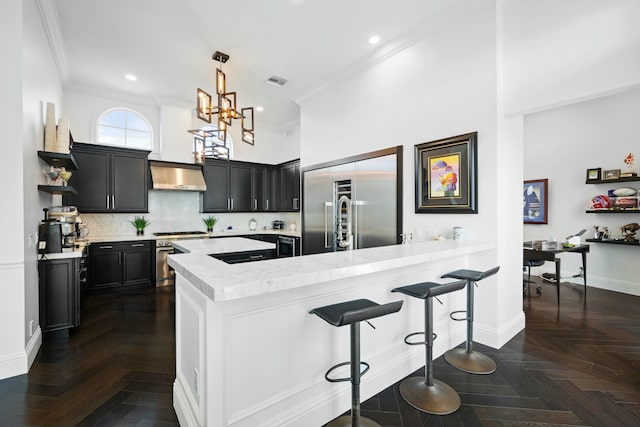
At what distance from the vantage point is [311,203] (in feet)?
17.2

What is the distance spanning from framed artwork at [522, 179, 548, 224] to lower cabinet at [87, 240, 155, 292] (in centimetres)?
721

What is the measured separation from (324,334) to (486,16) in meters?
3.35

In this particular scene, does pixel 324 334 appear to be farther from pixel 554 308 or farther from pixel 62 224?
pixel 554 308

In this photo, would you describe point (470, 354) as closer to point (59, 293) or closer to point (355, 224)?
point (355, 224)

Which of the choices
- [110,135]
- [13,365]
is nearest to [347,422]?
[13,365]

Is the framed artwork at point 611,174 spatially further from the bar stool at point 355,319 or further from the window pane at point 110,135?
the window pane at point 110,135

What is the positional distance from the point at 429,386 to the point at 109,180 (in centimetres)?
557

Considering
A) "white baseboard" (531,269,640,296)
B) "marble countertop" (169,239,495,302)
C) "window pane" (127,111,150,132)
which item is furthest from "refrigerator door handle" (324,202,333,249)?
"white baseboard" (531,269,640,296)

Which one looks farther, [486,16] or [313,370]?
[486,16]

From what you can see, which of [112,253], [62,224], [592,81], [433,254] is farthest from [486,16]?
[112,253]

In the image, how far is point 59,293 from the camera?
3.04 m

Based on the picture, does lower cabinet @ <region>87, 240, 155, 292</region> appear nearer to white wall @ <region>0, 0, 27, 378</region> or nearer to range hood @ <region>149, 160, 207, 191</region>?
range hood @ <region>149, 160, 207, 191</region>

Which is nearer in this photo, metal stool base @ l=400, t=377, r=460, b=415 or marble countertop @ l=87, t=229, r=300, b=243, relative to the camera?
metal stool base @ l=400, t=377, r=460, b=415

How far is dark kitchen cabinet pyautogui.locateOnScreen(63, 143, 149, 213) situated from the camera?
4.74 metres
